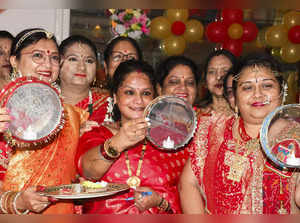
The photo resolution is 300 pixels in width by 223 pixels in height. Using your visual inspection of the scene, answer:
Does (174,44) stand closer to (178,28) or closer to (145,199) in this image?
(178,28)

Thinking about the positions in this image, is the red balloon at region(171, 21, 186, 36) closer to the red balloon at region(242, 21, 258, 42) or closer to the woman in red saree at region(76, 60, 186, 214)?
the red balloon at region(242, 21, 258, 42)

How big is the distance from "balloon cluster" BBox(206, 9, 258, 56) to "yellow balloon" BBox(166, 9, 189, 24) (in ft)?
1.12

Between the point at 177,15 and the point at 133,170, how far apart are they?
313 cm

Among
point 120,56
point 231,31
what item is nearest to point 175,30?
point 231,31

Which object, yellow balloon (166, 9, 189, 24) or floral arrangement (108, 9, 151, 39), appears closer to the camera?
floral arrangement (108, 9, 151, 39)

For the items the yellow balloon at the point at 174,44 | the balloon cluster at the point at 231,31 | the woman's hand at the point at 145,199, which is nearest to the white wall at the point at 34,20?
the yellow balloon at the point at 174,44

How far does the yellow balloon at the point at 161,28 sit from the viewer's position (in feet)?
16.0

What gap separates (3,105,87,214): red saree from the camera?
1997mm

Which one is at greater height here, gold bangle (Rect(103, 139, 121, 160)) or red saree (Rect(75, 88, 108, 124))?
red saree (Rect(75, 88, 108, 124))

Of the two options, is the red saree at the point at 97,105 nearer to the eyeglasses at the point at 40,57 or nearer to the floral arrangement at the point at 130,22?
the eyeglasses at the point at 40,57

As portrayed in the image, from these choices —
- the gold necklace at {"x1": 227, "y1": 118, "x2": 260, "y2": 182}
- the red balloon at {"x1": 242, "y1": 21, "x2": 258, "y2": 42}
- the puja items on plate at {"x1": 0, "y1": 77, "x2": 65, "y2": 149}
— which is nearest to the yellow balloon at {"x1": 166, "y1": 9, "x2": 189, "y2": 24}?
the red balloon at {"x1": 242, "y1": 21, "x2": 258, "y2": 42}

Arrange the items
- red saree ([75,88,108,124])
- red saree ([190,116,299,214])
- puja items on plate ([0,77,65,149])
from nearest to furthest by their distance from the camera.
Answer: puja items on plate ([0,77,65,149]), red saree ([190,116,299,214]), red saree ([75,88,108,124])

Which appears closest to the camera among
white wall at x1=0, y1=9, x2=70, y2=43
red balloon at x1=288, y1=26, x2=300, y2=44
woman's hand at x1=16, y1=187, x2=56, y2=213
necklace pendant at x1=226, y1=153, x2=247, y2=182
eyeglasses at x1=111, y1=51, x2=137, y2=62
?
woman's hand at x1=16, y1=187, x2=56, y2=213

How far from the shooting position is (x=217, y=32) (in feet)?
16.0
